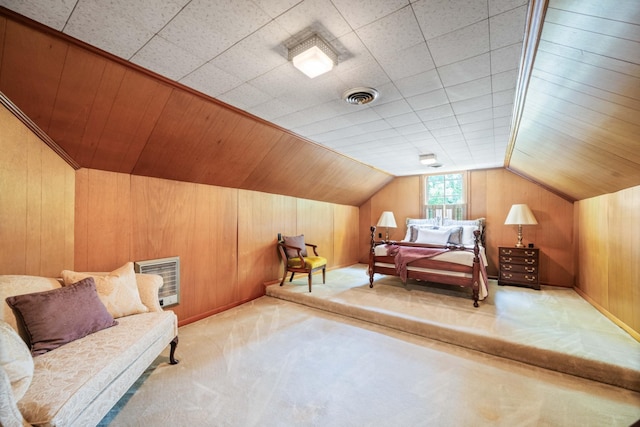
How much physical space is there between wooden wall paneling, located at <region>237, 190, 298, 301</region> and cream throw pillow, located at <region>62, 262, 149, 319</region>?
173 centimetres

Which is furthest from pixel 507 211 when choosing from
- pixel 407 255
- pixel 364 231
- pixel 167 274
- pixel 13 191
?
pixel 13 191

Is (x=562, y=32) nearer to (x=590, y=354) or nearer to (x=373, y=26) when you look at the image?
(x=373, y=26)

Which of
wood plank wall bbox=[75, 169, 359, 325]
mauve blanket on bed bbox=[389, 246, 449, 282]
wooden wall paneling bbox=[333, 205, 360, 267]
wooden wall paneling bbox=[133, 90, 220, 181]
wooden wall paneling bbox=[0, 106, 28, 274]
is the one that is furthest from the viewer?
wooden wall paneling bbox=[333, 205, 360, 267]

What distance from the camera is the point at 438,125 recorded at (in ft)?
10.1

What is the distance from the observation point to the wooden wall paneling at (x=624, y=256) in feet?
8.37

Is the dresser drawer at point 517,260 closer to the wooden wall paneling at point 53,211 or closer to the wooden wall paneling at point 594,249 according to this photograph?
the wooden wall paneling at point 594,249

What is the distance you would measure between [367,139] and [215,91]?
6.81 feet

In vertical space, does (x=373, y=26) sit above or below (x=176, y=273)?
above

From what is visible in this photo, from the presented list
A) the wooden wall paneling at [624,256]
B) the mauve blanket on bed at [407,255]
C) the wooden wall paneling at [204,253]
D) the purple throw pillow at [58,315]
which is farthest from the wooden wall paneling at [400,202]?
the purple throw pillow at [58,315]

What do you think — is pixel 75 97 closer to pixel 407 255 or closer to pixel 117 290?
A: pixel 117 290

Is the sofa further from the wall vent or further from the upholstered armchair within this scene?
the upholstered armchair

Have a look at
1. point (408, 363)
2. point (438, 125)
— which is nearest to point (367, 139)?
point (438, 125)

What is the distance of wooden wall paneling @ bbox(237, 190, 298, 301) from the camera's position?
390 centimetres

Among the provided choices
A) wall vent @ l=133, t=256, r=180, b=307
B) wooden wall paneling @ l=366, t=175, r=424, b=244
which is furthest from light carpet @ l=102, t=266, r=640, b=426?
wooden wall paneling @ l=366, t=175, r=424, b=244
